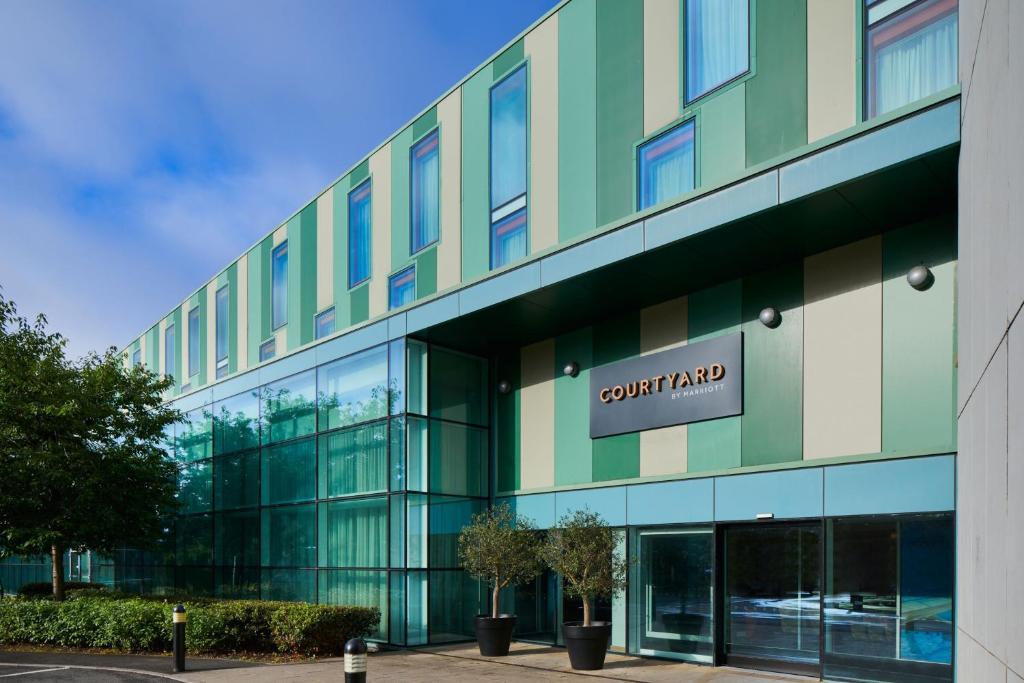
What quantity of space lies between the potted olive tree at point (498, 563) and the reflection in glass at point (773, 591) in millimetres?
3526

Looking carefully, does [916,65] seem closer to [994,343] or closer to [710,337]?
[710,337]

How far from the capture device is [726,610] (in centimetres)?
1345

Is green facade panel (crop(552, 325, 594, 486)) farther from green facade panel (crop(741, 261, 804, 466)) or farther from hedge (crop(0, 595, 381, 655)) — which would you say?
hedge (crop(0, 595, 381, 655))

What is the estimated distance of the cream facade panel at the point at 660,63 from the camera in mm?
13352

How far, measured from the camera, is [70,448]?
66.2 ft

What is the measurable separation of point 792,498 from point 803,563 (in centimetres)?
96

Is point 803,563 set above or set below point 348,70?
below

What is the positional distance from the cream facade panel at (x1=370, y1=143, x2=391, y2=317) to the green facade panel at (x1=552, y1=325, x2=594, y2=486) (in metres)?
4.48

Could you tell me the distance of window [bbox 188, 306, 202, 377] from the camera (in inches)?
1113

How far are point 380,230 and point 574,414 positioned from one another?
627 centimetres

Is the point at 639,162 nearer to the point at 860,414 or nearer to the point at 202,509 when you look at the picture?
the point at 860,414

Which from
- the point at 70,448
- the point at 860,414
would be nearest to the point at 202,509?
the point at 70,448

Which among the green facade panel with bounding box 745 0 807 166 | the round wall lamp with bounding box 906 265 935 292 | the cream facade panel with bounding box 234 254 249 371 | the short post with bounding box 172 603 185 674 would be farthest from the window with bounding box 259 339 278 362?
the round wall lamp with bounding box 906 265 935 292

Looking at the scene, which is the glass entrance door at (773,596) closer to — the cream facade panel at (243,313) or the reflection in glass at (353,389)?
the reflection in glass at (353,389)
